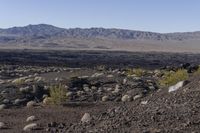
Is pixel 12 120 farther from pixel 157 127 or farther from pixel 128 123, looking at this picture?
pixel 157 127

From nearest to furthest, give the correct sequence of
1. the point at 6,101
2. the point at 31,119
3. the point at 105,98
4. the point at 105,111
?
the point at 105,111 → the point at 31,119 → the point at 105,98 → the point at 6,101

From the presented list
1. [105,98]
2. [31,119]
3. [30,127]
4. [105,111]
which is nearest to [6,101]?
[105,98]

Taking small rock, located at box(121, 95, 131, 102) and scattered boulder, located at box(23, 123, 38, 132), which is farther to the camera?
small rock, located at box(121, 95, 131, 102)

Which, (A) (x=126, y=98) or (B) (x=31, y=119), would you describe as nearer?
(B) (x=31, y=119)

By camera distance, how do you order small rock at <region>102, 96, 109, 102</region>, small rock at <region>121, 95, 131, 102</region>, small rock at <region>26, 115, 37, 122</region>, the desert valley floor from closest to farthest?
1. the desert valley floor
2. small rock at <region>26, 115, 37, 122</region>
3. small rock at <region>121, 95, 131, 102</region>
4. small rock at <region>102, 96, 109, 102</region>

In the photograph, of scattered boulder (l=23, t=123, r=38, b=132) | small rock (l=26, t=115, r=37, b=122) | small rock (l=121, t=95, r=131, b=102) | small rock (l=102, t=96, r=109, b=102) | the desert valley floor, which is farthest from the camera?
small rock (l=102, t=96, r=109, b=102)

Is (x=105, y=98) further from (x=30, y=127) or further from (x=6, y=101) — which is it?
(x=30, y=127)

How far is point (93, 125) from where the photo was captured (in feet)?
57.9

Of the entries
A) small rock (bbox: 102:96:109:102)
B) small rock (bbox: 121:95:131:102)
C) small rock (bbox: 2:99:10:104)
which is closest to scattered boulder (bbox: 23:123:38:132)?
small rock (bbox: 121:95:131:102)

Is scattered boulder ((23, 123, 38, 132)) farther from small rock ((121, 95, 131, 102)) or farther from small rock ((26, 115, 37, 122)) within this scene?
small rock ((121, 95, 131, 102))

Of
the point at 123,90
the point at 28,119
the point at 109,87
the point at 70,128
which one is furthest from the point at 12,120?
the point at 109,87

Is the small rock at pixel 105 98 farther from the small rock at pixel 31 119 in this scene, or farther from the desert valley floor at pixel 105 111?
the small rock at pixel 31 119

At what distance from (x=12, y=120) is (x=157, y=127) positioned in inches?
355

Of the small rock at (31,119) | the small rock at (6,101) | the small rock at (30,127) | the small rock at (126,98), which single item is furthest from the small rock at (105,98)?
the small rock at (30,127)
